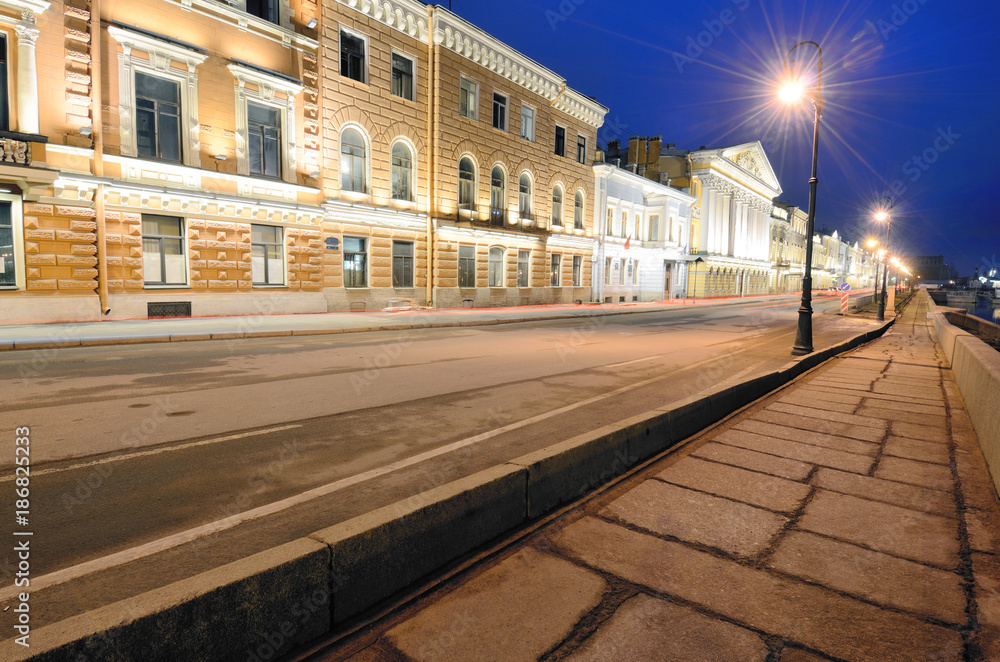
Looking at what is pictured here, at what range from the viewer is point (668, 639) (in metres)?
2.56

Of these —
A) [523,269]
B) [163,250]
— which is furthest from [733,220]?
[163,250]

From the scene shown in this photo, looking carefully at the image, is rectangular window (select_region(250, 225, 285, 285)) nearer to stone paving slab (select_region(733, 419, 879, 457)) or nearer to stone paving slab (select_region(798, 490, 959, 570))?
stone paving slab (select_region(733, 419, 879, 457))

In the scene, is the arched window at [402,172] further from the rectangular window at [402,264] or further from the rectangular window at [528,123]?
the rectangular window at [528,123]

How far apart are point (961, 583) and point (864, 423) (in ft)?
13.5

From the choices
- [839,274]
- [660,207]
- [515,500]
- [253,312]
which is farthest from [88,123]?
[839,274]

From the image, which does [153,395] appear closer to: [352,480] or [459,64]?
[352,480]

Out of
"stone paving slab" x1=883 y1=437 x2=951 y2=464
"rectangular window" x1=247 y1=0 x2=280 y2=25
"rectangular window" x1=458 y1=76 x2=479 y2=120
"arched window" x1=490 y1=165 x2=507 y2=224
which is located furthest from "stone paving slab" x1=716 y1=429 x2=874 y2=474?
"rectangular window" x1=458 y1=76 x2=479 y2=120

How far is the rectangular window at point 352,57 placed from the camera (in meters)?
20.9

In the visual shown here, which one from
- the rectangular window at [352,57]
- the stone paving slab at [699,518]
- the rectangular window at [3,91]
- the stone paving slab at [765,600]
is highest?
the rectangular window at [352,57]

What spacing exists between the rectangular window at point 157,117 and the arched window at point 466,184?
1236cm

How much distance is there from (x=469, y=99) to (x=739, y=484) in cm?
2531

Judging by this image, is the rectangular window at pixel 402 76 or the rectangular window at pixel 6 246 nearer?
the rectangular window at pixel 6 246

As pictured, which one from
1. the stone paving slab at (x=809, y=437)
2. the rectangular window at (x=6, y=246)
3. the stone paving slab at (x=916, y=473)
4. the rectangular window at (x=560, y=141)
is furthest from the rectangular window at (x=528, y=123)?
the stone paving slab at (x=916, y=473)

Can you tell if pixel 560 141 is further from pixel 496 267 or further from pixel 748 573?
pixel 748 573
